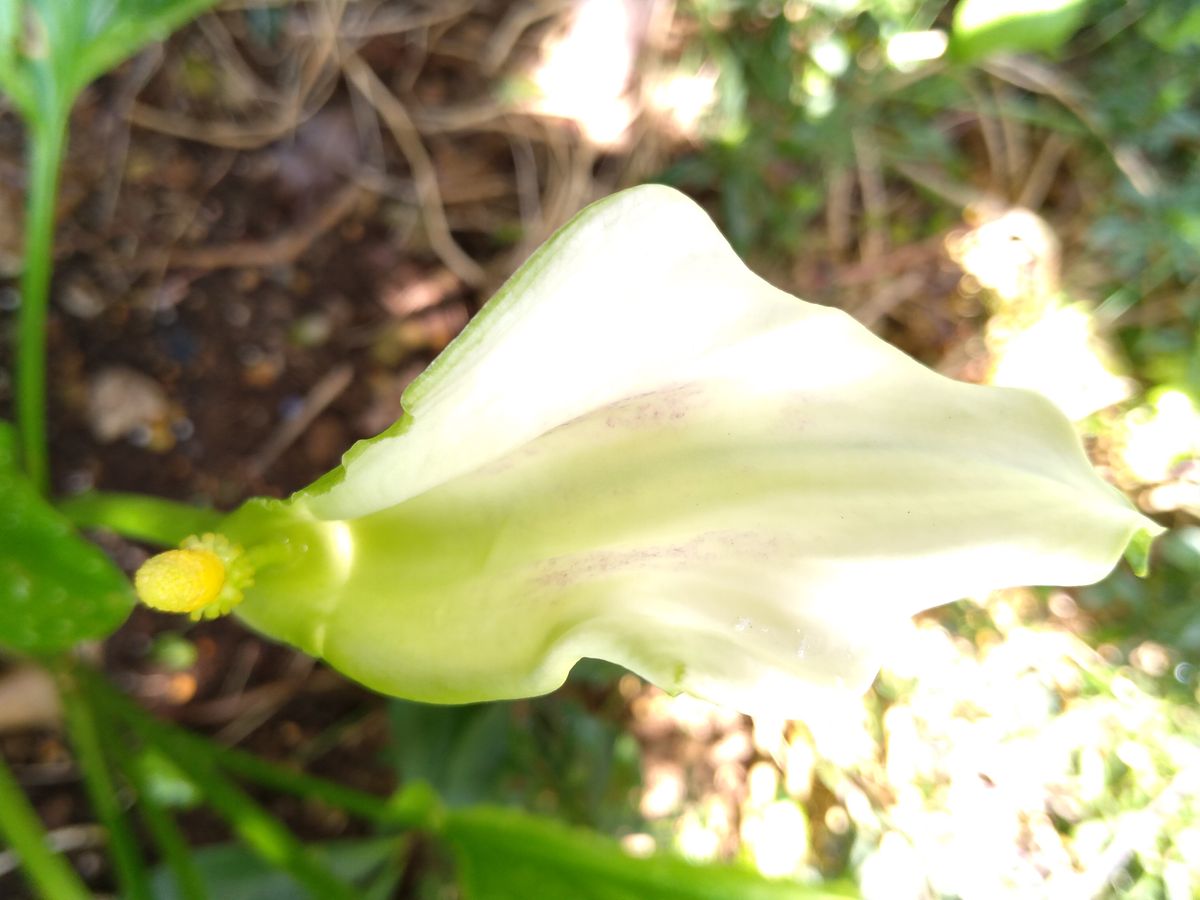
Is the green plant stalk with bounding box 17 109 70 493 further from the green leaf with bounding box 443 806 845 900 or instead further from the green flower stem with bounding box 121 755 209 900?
the green leaf with bounding box 443 806 845 900

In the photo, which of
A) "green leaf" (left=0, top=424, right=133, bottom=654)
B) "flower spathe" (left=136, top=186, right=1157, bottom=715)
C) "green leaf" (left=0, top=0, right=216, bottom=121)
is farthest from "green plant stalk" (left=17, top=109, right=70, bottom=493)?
"flower spathe" (left=136, top=186, right=1157, bottom=715)

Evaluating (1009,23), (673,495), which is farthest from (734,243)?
(673,495)

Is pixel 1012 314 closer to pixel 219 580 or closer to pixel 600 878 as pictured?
pixel 600 878

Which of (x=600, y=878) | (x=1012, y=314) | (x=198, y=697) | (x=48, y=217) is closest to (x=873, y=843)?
(x=600, y=878)

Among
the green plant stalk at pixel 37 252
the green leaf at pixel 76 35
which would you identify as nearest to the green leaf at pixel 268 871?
the green plant stalk at pixel 37 252

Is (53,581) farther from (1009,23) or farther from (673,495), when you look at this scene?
(1009,23)

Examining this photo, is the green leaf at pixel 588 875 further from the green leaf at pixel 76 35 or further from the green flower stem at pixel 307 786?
the green leaf at pixel 76 35
